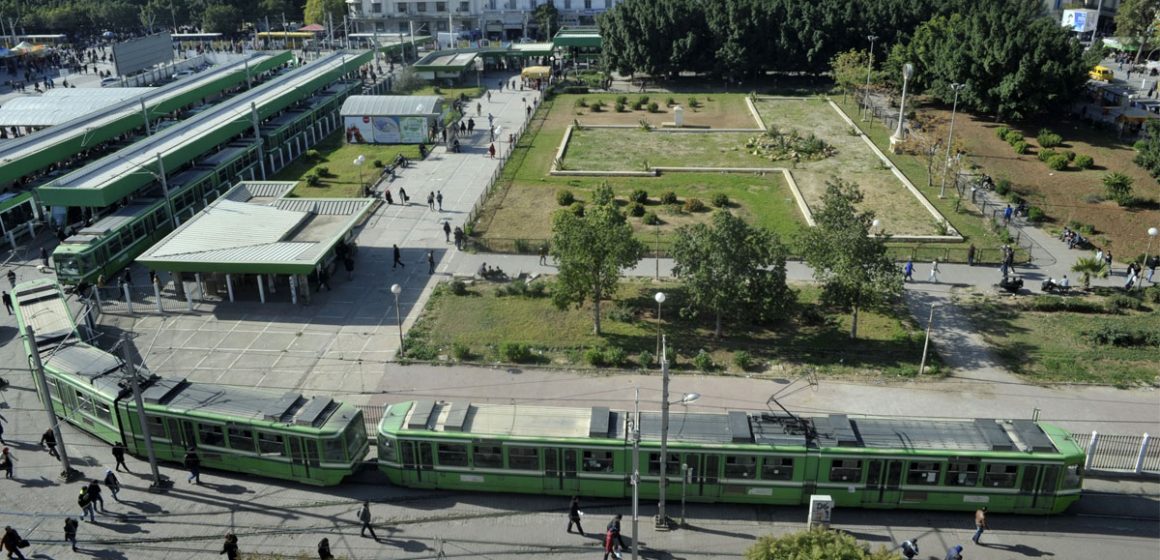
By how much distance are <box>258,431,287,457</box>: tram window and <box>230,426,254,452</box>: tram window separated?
12.1 inches

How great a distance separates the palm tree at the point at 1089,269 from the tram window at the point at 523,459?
3132cm

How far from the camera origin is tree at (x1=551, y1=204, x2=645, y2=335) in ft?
122

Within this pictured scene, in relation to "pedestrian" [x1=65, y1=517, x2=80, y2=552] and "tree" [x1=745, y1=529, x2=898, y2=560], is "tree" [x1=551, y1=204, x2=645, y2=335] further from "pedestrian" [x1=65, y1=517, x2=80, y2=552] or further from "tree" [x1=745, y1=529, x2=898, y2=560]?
"pedestrian" [x1=65, y1=517, x2=80, y2=552]

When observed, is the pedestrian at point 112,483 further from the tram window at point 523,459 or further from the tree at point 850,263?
the tree at point 850,263

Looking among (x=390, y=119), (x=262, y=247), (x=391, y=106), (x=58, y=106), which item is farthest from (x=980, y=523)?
(x=58, y=106)

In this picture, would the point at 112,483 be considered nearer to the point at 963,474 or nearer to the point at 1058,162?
the point at 963,474

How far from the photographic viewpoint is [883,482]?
2645 centimetres

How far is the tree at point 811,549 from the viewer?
63.0ft

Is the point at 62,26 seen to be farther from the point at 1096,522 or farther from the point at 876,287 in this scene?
the point at 1096,522

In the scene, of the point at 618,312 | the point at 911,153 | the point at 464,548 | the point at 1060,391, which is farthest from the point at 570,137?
the point at 464,548

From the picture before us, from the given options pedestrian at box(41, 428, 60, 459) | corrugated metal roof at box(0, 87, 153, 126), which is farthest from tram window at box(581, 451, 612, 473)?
corrugated metal roof at box(0, 87, 153, 126)

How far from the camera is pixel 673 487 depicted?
2712 centimetres

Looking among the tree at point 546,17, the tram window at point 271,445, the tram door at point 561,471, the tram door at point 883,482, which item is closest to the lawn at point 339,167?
the tram window at point 271,445

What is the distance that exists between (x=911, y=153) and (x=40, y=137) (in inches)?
2440
